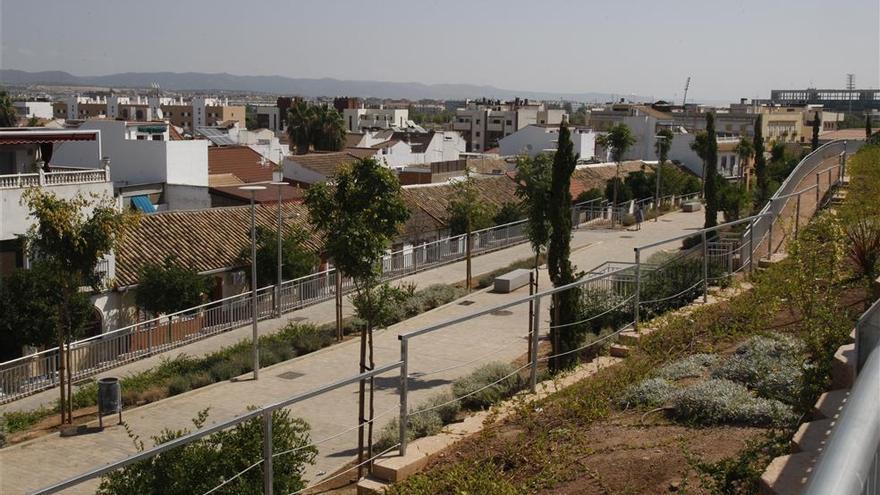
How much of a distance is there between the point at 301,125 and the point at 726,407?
78310 mm

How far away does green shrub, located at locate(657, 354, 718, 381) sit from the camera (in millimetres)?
8539

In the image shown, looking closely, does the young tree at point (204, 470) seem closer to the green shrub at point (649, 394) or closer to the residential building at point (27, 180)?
the green shrub at point (649, 394)

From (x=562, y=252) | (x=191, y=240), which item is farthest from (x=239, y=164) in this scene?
(x=562, y=252)

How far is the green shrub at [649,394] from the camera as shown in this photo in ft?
25.4

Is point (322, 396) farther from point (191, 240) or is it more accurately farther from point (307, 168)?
point (307, 168)

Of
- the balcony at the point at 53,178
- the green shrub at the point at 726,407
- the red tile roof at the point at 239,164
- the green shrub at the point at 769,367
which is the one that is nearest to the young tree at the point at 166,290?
the balcony at the point at 53,178

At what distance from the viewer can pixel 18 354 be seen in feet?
73.0

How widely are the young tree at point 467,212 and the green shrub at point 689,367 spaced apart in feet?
67.9

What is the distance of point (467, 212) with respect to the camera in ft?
110

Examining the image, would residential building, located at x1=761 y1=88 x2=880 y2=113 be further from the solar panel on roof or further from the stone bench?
the stone bench

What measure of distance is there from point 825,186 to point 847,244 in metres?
15.8

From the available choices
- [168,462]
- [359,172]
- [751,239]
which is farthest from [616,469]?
[359,172]

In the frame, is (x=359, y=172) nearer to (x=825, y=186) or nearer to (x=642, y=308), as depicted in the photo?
(x=642, y=308)

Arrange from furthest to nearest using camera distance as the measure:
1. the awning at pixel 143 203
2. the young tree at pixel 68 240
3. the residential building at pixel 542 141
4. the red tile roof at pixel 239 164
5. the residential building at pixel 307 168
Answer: the residential building at pixel 542 141 → the red tile roof at pixel 239 164 → the residential building at pixel 307 168 → the awning at pixel 143 203 → the young tree at pixel 68 240
